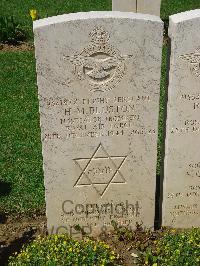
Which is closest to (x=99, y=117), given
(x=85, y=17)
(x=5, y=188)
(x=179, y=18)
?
(x=85, y=17)

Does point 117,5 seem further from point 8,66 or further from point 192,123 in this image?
point 192,123

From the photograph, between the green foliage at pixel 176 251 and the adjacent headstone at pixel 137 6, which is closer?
the green foliage at pixel 176 251

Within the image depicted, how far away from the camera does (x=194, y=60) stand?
→ 441 cm

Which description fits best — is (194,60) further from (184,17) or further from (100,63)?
(100,63)

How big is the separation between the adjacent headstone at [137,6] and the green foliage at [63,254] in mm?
5339

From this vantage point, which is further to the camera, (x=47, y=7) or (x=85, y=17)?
(x=47, y=7)

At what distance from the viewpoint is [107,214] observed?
520 centimetres

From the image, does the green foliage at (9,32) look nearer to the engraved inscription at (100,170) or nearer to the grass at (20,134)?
the grass at (20,134)

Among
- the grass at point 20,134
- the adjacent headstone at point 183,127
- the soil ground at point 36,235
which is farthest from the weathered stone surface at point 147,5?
the soil ground at point 36,235

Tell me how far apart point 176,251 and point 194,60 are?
1.70 meters

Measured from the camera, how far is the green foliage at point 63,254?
14.0 ft

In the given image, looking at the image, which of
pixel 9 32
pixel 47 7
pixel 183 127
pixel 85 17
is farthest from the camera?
pixel 47 7

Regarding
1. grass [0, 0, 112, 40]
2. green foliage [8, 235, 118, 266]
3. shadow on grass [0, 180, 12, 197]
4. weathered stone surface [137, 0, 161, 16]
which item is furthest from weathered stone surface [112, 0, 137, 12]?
green foliage [8, 235, 118, 266]

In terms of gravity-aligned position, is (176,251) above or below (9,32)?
below
